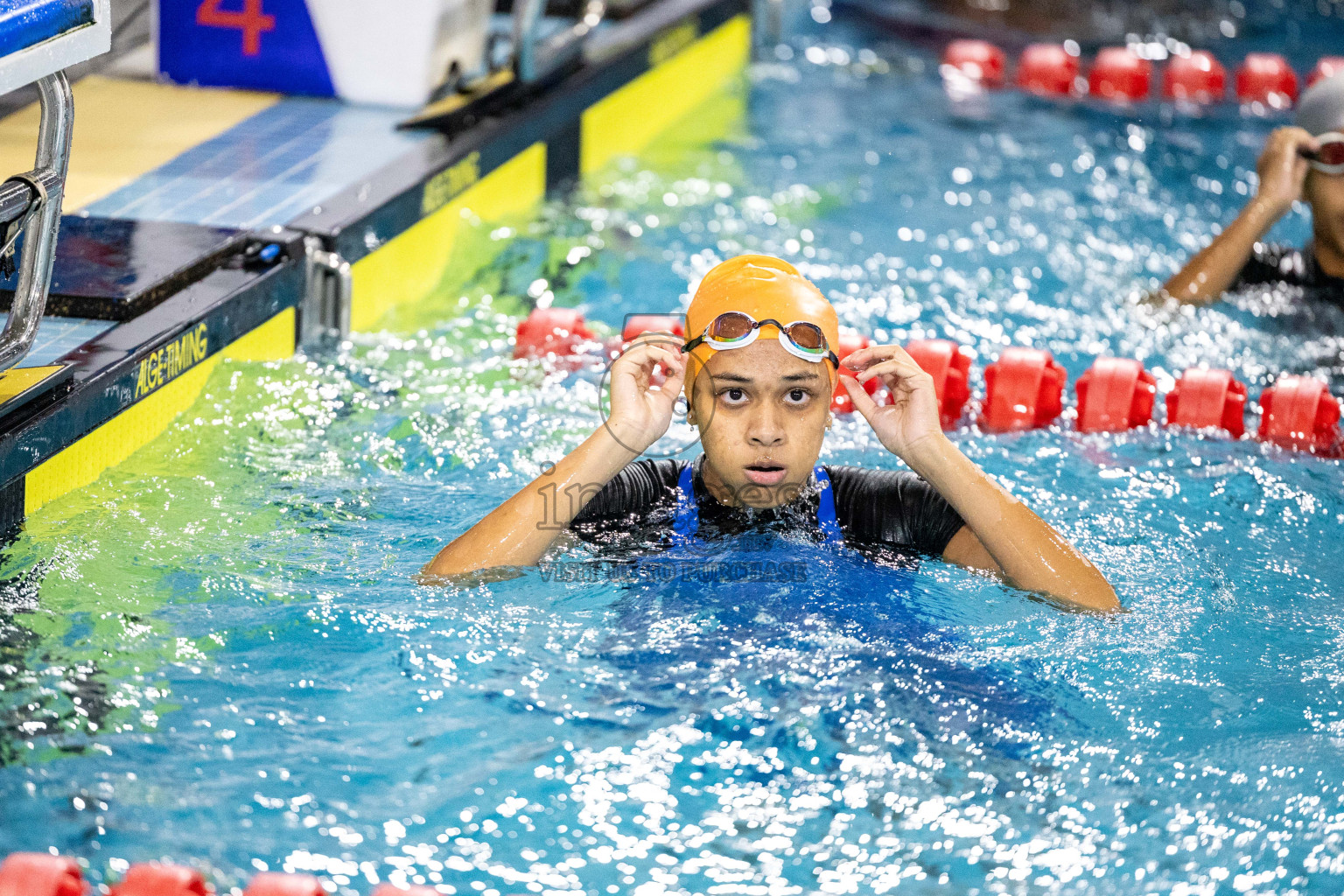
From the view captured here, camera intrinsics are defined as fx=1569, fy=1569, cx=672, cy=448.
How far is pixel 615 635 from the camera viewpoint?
11.2ft

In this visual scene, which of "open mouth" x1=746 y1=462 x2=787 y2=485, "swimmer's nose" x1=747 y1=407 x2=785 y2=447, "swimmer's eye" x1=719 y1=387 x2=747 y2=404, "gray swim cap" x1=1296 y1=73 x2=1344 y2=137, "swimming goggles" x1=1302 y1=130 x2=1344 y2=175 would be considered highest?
"gray swim cap" x1=1296 y1=73 x2=1344 y2=137

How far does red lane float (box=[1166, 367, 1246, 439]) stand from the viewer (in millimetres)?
5117

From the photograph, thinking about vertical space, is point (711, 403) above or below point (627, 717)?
above

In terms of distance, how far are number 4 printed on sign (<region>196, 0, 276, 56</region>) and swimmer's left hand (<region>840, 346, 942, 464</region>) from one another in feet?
15.5

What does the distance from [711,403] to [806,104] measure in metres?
6.74

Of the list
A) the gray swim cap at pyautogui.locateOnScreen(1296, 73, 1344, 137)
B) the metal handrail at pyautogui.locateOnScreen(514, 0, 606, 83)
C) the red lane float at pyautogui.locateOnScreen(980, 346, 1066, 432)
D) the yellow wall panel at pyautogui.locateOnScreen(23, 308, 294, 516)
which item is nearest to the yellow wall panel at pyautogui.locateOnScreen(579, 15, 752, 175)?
the metal handrail at pyautogui.locateOnScreen(514, 0, 606, 83)

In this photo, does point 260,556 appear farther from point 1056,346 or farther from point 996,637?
point 1056,346

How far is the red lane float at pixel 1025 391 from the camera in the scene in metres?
5.20

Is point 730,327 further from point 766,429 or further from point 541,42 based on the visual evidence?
point 541,42

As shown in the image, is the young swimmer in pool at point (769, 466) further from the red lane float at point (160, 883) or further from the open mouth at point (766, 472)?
the red lane float at point (160, 883)

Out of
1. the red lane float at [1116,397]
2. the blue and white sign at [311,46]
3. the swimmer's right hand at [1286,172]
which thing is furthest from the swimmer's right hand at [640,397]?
the blue and white sign at [311,46]

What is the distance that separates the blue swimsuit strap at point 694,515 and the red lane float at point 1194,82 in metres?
7.34

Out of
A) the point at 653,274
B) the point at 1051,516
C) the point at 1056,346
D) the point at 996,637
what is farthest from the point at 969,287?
the point at 996,637

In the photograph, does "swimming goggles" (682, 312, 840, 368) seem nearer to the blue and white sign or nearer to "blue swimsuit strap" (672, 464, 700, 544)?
"blue swimsuit strap" (672, 464, 700, 544)
